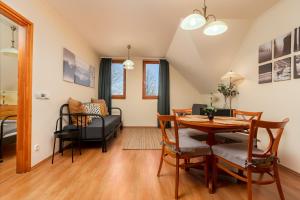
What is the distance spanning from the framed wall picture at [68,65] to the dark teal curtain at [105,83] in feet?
6.25

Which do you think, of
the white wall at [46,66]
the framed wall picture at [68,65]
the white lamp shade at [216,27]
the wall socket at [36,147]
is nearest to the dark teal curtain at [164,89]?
the framed wall picture at [68,65]

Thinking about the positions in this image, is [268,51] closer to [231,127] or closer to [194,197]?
[231,127]

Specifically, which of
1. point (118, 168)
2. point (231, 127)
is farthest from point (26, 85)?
point (231, 127)

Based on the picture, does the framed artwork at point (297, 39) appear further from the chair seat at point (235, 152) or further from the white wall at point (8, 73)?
the white wall at point (8, 73)

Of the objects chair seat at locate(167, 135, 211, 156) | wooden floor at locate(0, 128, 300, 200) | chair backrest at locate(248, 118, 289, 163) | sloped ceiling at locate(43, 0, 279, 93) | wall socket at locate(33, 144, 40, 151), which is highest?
sloped ceiling at locate(43, 0, 279, 93)

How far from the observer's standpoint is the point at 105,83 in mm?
5371

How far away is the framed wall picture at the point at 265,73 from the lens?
2568 mm

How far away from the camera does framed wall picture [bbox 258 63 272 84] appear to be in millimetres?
2568

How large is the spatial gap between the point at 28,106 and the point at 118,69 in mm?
3782

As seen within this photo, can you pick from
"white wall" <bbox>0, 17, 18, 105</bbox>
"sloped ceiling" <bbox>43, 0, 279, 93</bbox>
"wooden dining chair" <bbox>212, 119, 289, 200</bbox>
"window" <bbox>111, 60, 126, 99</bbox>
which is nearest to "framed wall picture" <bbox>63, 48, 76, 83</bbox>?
"sloped ceiling" <bbox>43, 0, 279, 93</bbox>

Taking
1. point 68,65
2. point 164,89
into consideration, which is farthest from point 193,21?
point 164,89

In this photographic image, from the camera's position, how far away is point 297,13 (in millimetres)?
2119

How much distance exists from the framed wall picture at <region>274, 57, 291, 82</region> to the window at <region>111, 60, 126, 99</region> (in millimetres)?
4251

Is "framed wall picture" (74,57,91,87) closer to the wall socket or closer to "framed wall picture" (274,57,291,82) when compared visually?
the wall socket
